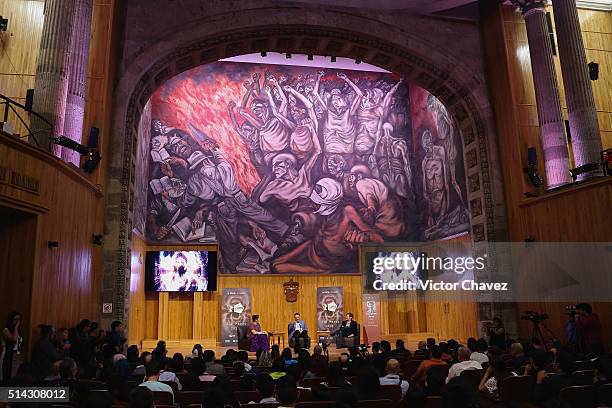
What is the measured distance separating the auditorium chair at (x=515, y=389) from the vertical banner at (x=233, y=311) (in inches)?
561

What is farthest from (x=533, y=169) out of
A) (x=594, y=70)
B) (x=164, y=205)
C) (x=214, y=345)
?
(x=164, y=205)

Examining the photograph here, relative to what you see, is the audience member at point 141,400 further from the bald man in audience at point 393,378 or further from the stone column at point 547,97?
the stone column at point 547,97

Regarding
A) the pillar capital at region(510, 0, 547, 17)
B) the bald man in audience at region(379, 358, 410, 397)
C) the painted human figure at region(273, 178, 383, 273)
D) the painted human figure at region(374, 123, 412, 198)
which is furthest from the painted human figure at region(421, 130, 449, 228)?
the bald man in audience at region(379, 358, 410, 397)

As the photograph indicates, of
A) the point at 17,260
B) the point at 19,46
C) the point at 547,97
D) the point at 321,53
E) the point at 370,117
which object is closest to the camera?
the point at 17,260

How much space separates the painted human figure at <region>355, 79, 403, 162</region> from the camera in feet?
69.4

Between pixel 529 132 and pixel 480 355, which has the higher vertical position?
pixel 529 132

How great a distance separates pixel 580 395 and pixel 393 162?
57.0 feet

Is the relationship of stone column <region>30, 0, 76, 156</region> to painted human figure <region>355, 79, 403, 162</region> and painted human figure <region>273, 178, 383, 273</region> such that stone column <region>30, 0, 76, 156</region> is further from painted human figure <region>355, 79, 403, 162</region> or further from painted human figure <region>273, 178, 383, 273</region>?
painted human figure <region>355, 79, 403, 162</region>

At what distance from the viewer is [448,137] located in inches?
729

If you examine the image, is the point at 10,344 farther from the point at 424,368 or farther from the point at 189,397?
the point at 424,368

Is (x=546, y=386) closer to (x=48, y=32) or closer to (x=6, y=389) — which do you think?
(x=6, y=389)

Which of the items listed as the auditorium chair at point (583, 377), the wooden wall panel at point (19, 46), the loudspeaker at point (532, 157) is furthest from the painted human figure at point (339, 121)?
the auditorium chair at point (583, 377)

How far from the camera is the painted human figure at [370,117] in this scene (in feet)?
69.4

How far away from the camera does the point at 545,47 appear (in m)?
13.1
